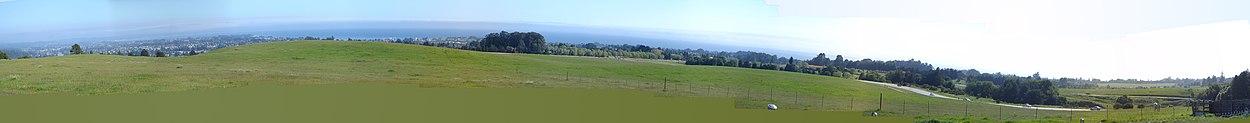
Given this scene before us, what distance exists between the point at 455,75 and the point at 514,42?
12.4 ft

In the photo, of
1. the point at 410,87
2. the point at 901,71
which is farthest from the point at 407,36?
the point at 901,71

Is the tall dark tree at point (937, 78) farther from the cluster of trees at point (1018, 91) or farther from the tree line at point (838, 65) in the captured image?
the cluster of trees at point (1018, 91)

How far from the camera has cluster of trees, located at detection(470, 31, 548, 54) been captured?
3147 cm

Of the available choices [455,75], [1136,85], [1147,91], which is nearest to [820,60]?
[455,75]

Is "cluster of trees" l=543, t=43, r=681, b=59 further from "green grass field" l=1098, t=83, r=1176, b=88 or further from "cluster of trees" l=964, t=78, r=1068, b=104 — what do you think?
"green grass field" l=1098, t=83, r=1176, b=88

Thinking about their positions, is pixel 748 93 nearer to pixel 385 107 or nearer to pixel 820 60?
pixel 820 60

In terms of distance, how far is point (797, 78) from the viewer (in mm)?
30938

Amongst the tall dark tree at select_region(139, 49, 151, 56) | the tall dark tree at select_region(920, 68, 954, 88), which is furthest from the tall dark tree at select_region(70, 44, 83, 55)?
the tall dark tree at select_region(920, 68, 954, 88)

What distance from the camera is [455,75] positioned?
28.4 meters

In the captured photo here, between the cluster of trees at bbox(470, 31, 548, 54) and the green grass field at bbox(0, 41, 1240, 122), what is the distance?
485mm

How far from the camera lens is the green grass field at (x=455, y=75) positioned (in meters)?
25.2

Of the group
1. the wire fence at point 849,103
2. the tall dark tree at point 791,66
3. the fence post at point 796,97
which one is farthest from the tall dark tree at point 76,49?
the tall dark tree at point 791,66

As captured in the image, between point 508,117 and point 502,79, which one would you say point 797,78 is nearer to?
point 502,79

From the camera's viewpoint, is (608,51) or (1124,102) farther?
(1124,102)
